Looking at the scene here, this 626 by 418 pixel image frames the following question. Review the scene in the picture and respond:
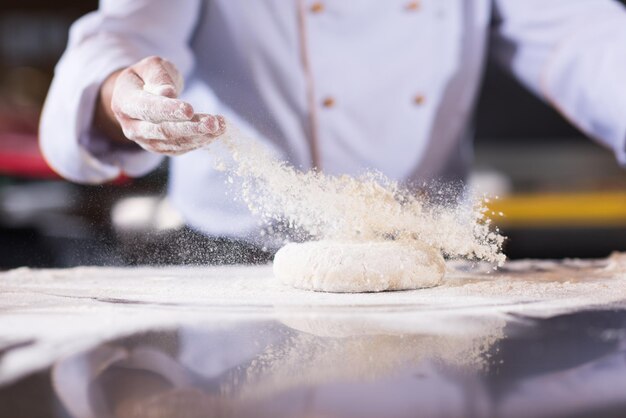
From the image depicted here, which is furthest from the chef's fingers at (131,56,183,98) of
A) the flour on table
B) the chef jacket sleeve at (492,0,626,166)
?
the chef jacket sleeve at (492,0,626,166)

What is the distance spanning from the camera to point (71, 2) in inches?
104

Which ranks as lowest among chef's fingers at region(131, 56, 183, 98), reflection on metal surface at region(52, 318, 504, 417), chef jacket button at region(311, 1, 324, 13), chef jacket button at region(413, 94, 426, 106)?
chef jacket button at region(413, 94, 426, 106)

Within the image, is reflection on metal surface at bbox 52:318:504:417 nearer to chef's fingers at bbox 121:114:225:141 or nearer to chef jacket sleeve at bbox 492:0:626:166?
chef's fingers at bbox 121:114:225:141

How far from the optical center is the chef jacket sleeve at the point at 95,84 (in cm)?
116

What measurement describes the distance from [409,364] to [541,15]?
4.27 ft

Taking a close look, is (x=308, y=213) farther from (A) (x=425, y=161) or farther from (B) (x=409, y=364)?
(A) (x=425, y=161)

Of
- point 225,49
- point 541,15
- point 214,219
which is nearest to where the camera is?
point 214,219

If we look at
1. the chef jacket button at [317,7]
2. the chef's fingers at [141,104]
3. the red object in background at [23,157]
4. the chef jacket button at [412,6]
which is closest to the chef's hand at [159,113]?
the chef's fingers at [141,104]

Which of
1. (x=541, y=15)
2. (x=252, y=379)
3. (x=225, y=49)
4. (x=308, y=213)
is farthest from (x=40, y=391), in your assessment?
(x=541, y=15)

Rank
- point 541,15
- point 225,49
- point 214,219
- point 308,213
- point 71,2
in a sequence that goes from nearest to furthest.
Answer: point 308,213, point 214,219, point 225,49, point 541,15, point 71,2

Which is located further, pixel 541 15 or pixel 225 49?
pixel 541 15

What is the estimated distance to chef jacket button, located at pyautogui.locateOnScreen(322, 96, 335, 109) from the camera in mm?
1507

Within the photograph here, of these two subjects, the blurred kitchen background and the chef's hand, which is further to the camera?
the blurred kitchen background

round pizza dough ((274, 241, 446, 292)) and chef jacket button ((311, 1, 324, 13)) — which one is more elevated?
chef jacket button ((311, 1, 324, 13))
